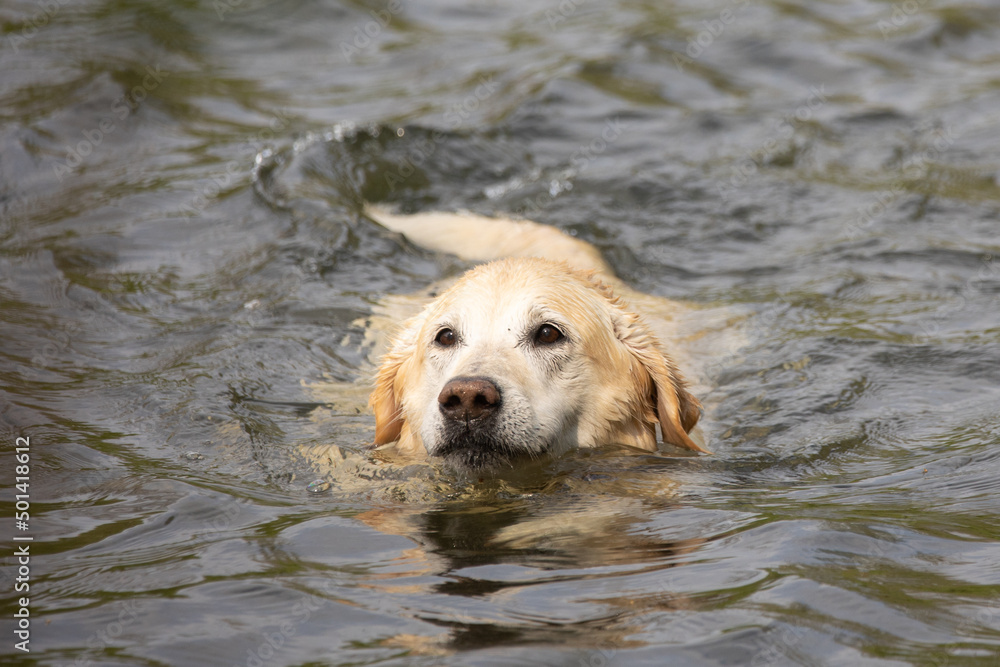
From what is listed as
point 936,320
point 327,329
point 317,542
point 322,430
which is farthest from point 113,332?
point 936,320

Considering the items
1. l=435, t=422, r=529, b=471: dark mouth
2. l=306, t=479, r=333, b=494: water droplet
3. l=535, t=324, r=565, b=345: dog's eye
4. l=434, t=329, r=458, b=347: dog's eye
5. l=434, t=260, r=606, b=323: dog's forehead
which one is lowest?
l=306, t=479, r=333, b=494: water droplet

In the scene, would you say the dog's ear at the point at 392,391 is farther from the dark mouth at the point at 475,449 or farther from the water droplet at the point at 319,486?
the dark mouth at the point at 475,449

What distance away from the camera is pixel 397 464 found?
532 cm

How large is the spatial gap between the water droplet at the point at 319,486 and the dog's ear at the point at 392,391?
0.65 meters

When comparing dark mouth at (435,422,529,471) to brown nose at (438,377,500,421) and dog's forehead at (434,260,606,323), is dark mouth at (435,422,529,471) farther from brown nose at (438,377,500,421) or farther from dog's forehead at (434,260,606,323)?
dog's forehead at (434,260,606,323)

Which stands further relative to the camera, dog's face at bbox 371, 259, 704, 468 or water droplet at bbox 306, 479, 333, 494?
water droplet at bbox 306, 479, 333, 494

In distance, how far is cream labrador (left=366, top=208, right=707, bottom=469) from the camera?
472 centimetres

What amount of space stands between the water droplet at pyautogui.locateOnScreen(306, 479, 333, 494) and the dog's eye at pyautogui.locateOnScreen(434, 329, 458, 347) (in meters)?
0.93

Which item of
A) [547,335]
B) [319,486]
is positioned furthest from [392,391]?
[547,335]

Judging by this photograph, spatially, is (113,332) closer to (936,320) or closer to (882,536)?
(882,536)

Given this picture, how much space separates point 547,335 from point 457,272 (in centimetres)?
245

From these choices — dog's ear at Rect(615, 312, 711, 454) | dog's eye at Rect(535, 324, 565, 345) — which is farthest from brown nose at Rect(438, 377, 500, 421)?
dog's ear at Rect(615, 312, 711, 454)

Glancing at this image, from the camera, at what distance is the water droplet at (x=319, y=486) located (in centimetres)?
494

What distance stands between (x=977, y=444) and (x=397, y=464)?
3.00 metres
